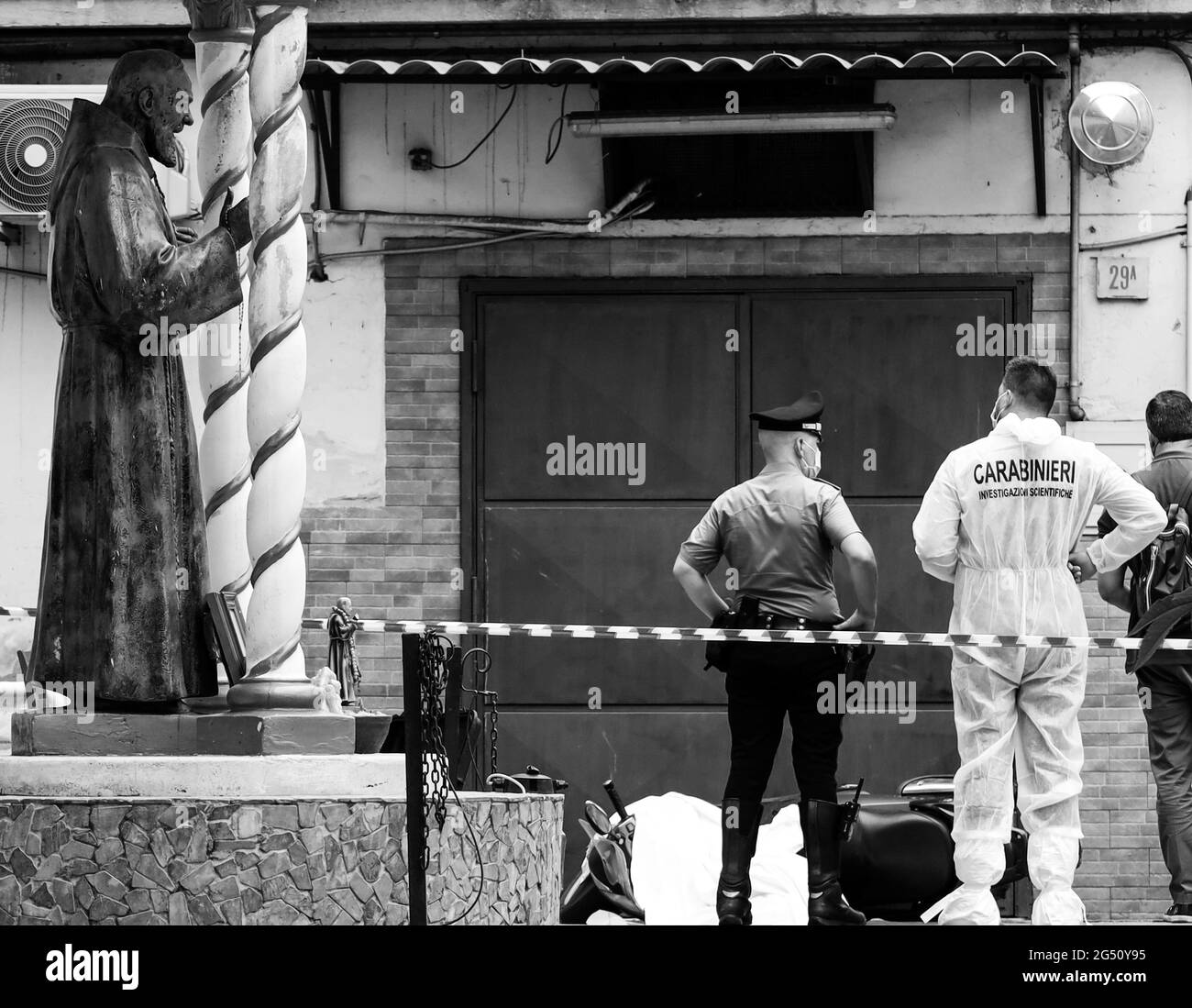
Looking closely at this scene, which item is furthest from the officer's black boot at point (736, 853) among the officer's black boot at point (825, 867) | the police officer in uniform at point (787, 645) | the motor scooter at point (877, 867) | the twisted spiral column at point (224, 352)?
the twisted spiral column at point (224, 352)

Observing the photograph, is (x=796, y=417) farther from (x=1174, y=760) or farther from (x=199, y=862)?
(x=199, y=862)

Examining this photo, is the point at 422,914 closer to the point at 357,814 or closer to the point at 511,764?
the point at 357,814

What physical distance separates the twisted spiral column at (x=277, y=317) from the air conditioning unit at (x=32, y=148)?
404 cm

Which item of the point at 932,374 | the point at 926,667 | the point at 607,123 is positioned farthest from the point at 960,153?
the point at 926,667

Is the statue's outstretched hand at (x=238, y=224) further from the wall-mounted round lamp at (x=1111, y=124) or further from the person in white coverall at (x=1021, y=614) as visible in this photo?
the wall-mounted round lamp at (x=1111, y=124)

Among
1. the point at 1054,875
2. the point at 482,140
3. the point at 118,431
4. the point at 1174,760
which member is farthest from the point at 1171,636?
the point at 482,140

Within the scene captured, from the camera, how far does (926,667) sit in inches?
478

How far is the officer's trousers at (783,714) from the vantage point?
824 centimetres

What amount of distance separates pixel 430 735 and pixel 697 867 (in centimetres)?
299

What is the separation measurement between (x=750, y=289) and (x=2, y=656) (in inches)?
191

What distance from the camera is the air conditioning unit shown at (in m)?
11.8

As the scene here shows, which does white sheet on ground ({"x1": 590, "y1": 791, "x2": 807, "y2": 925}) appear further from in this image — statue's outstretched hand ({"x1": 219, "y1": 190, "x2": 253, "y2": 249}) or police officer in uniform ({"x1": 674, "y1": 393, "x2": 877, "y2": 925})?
statue's outstretched hand ({"x1": 219, "y1": 190, "x2": 253, "y2": 249})

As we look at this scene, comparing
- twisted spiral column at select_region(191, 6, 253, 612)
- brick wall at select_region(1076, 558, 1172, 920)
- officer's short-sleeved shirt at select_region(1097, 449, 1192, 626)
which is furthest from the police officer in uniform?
brick wall at select_region(1076, 558, 1172, 920)

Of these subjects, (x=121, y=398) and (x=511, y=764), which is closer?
(x=121, y=398)
